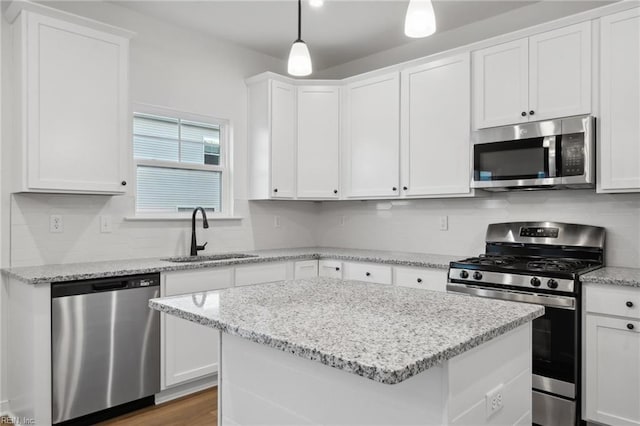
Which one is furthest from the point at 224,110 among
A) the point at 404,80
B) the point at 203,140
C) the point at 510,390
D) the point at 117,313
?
the point at 510,390

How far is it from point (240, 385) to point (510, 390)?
874mm

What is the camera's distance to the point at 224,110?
12.9 ft

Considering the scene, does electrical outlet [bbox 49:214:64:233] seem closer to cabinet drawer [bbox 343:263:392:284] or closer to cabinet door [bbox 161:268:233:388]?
cabinet door [bbox 161:268:233:388]

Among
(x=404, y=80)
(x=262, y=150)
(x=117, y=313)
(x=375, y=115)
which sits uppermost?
(x=404, y=80)

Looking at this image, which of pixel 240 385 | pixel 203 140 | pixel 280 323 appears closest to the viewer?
pixel 280 323

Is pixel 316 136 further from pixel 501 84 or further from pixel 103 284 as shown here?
pixel 103 284

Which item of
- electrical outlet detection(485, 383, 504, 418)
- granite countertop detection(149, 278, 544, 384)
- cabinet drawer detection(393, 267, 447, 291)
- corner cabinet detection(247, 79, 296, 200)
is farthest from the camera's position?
corner cabinet detection(247, 79, 296, 200)

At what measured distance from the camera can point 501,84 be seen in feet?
10.1

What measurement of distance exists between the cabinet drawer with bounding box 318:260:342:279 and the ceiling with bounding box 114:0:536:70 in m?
1.96

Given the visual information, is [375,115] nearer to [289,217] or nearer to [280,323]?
[289,217]

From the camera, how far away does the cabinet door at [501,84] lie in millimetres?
2979

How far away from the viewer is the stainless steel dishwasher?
2.44 metres

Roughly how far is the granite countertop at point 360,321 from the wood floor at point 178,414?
135cm

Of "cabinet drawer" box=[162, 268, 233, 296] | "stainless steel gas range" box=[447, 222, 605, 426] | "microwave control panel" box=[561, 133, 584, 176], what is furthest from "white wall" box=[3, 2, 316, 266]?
"microwave control panel" box=[561, 133, 584, 176]
